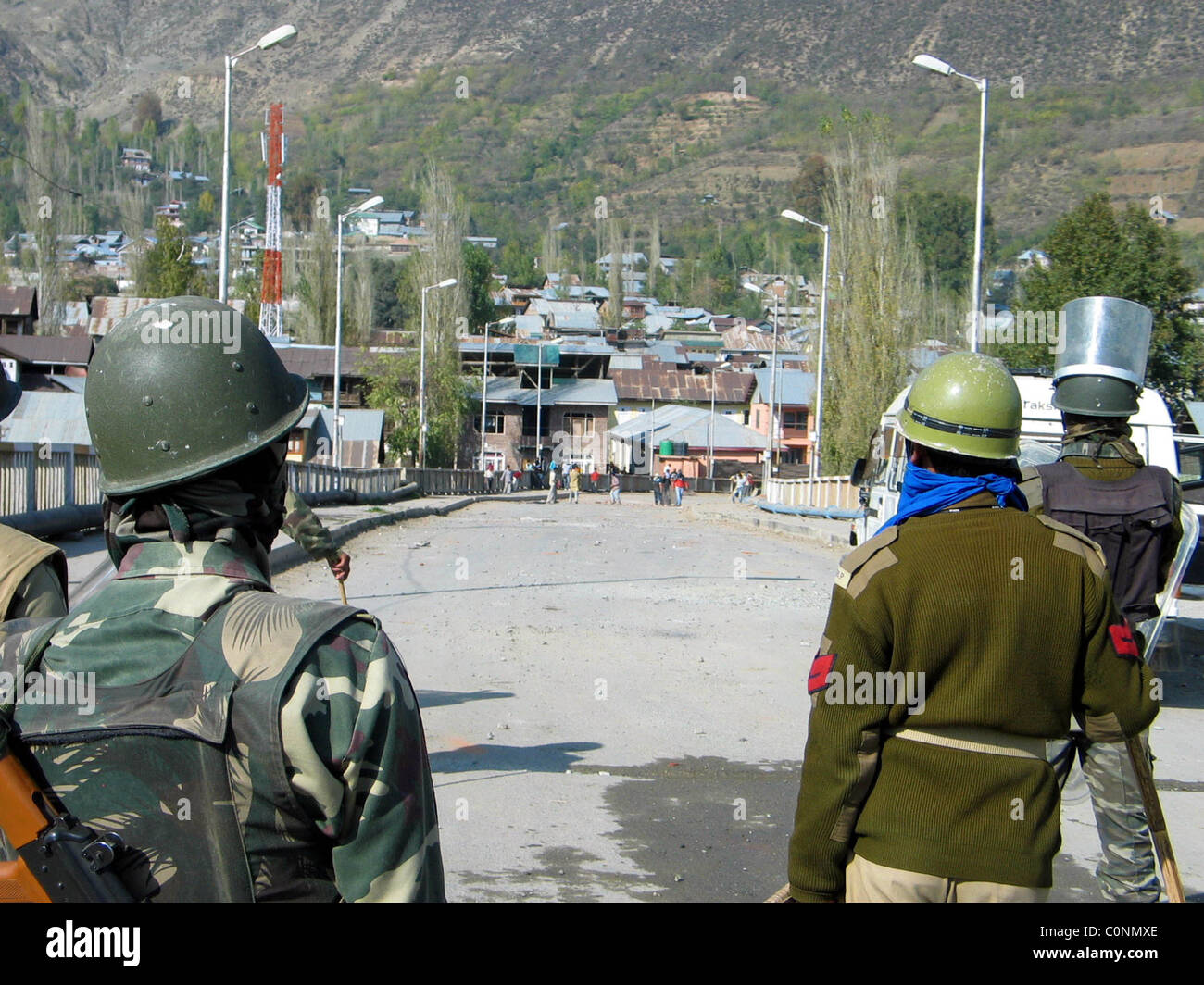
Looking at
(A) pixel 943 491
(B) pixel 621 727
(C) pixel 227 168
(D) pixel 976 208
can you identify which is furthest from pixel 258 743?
(D) pixel 976 208

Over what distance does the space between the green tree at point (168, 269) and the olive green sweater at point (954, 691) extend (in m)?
65.0

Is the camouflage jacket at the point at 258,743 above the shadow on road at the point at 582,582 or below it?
above

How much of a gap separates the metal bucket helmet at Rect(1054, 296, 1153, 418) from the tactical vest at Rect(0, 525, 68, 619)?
4.01m

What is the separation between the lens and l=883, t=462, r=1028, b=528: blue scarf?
3201mm

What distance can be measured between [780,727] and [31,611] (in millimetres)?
6104

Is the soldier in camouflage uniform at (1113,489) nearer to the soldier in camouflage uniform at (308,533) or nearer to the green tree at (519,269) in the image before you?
the soldier in camouflage uniform at (308,533)

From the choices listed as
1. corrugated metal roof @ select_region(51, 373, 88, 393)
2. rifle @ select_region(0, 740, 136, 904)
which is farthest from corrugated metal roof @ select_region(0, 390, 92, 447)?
rifle @ select_region(0, 740, 136, 904)

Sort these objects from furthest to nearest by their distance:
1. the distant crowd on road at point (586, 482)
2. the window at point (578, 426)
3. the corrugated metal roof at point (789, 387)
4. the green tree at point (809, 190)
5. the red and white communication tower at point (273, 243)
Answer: the green tree at point (809, 190)
the red and white communication tower at point (273, 243)
the window at point (578, 426)
the corrugated metal roof at point (789, 387)
the distant crowd on road at point (586, 482)

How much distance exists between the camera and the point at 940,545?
3.05 metres

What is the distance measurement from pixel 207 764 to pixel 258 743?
0.30 feet

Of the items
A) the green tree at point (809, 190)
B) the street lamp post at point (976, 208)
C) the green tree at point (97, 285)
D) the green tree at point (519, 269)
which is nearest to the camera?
the street lamp post at point (976, 208)

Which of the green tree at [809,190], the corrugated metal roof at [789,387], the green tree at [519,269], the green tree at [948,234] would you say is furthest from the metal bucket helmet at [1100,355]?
the green tree at [809,190]

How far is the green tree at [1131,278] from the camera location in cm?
3438
